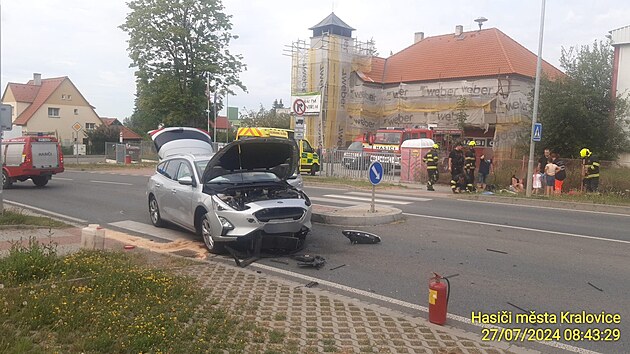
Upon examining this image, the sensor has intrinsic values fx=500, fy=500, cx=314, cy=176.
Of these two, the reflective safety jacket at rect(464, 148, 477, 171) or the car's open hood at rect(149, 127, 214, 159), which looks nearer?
the car's open hood at rect(149, 127, 214, 159)

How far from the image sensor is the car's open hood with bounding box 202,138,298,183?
8.31 m

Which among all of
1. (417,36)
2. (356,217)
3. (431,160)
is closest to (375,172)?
(356,217)

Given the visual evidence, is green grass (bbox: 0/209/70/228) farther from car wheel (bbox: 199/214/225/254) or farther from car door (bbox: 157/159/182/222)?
car wheel (bbox: 199/214/225/254)

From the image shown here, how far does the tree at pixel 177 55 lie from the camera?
35781mm

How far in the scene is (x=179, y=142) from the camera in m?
12.7

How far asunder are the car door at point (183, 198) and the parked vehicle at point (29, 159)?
11.7 meters

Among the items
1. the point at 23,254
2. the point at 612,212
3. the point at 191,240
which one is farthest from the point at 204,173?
the point at 612,212

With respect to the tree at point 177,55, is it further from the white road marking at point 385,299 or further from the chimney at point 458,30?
the white road marking at point 385,299

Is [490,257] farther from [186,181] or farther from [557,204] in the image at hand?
[557,204]

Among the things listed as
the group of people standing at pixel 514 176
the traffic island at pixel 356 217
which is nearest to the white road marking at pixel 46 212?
the traffic island at pixel 356 217

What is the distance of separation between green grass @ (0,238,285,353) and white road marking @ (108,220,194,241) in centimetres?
332

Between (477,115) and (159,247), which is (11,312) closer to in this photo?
(159,247)

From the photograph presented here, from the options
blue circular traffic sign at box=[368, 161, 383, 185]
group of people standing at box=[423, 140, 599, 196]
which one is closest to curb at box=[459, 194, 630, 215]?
group of people standing at box=[423, 140, 599, 196]

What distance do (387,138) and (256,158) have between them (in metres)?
21.0
